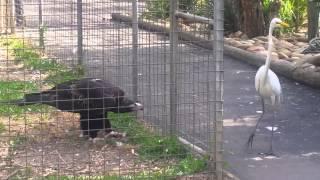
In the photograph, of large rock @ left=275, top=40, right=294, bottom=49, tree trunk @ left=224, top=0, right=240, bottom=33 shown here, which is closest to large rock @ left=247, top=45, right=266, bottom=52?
large rock @ left=275, top=40, right=294, bottom=49

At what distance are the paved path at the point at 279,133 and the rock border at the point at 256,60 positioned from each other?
16 centimetres

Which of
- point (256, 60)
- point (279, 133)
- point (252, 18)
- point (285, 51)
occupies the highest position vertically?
point (252, 18)

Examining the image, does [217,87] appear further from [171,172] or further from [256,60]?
[256,60]

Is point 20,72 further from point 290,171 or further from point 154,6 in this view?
point 290,171

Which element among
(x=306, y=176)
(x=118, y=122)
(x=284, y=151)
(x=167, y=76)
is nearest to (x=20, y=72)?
Result: (x=118, y=122)

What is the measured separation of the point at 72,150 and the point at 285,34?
9687mm

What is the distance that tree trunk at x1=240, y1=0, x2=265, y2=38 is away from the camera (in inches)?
594

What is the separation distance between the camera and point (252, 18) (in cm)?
1523

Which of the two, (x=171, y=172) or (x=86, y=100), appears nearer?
(x=171, y=172)

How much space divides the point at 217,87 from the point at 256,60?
22.4 feet

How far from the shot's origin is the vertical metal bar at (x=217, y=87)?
5582 millimetres

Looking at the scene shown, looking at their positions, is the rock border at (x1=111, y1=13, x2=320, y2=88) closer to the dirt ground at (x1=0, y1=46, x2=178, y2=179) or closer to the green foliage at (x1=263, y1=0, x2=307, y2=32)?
the dirt ground at (x1=0, y1=46, x2=178, y2=179)

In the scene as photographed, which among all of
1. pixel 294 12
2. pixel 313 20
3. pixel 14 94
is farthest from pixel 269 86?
pixel 294 12

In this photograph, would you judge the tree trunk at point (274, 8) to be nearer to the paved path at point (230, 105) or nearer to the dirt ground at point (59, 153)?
the paved path at point (230, 105)
